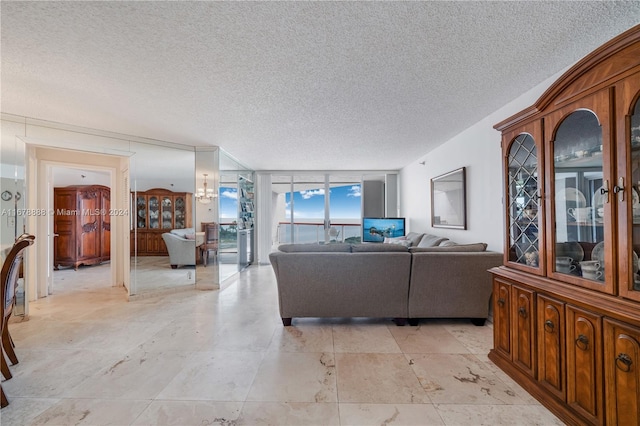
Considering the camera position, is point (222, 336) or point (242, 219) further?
point (242, 219)

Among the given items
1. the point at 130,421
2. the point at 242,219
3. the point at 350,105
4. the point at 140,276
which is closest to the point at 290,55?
the point at 350,105

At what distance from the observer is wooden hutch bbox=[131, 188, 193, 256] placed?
4173 mm

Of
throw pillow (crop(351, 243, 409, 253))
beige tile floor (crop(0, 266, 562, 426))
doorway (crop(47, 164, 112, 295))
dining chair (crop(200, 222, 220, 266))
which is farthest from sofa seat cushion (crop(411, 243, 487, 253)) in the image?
doorway (crop(47, 164, 112, 295))

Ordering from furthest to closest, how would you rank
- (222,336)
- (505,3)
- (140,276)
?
(140,276), (222,336), (505,3)

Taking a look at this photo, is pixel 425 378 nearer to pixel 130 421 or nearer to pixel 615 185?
pixel 615 185

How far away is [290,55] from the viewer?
1979 mm

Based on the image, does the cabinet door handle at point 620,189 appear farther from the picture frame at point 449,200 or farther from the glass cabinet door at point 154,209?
A: the glass cabinet door at point 154,209

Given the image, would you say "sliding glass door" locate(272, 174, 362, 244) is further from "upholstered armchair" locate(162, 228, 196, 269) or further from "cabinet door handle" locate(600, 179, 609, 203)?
"cabinet door handle" locate(600, 179, 609, 203)

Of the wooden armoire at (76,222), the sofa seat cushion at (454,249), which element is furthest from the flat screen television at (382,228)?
the wooden armoire at (76,222)

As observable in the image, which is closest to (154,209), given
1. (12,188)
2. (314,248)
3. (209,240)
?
(209,240)

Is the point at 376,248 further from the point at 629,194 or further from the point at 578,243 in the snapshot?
the point at 629,194

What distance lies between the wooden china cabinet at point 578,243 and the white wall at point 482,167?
0.94 metres

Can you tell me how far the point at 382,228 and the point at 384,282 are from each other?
3220 millimetres

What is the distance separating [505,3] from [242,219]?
5.61 m
